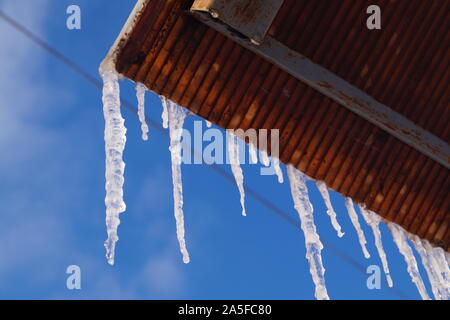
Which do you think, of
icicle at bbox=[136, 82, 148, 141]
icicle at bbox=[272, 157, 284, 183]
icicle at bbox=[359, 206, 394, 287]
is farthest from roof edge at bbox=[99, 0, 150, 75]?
icicle at bbox=[359, 206, 394, 287]

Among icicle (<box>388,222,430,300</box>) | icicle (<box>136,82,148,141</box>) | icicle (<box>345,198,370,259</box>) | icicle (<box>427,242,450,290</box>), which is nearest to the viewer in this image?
icicle (<box>136,82,148,141</box>)

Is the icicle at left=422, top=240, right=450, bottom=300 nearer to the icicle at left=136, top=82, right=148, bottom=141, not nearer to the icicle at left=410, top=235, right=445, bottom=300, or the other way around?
the icicle at left=410, top=235, right=445, bottom=300

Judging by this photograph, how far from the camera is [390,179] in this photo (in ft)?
26.5

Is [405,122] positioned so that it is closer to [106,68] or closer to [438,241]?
[438,241]

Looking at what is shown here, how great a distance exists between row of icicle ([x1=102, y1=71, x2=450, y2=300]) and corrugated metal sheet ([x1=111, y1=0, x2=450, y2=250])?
136 mm

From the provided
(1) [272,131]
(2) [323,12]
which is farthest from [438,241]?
(2) [323,12]

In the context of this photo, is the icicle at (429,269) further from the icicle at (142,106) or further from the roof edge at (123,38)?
the roof edge at (123,38)

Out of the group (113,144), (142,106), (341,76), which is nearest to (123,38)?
(142,106)

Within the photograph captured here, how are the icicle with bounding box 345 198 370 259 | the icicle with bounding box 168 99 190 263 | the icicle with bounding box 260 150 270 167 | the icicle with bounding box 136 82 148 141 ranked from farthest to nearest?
the icicle with bounding box 345 198 370 259 → the icicle with bounding box 260 150 270 167 → the icicle with bounding box 168 99 190 263 → the icicle with bounding box 136 82 148 141

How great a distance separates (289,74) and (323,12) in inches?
36.1

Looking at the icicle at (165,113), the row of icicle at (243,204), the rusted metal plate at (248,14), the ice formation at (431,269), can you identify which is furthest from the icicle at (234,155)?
the ice formation at (431,269)

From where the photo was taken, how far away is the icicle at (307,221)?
7.66 metres

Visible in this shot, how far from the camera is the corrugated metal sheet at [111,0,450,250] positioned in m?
7.05

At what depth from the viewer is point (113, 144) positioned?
23.0 ft
